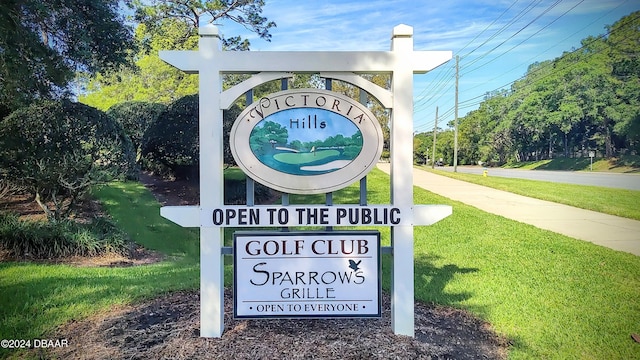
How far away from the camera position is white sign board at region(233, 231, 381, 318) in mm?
2443

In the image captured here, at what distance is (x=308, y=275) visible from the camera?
245cm

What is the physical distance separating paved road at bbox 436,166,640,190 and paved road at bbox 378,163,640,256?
0.42 meters

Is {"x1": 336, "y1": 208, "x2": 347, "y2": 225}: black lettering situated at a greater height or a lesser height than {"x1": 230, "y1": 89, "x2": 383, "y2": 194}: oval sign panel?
lesser

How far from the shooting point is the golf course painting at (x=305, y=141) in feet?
7.79

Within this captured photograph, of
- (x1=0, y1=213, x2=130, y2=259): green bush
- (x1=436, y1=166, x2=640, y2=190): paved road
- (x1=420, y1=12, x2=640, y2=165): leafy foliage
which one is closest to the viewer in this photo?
(x1=420, y1=12, x2=640, y2=165): leafy foliage

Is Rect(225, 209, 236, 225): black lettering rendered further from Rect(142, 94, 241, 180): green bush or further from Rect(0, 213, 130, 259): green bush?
Rect(142, 94, 241, 180): green bush

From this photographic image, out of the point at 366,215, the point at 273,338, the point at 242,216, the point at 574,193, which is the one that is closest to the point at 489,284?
the point at 574,193

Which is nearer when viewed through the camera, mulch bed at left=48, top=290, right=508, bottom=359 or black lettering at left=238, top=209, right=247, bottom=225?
mulch bed at left=48, top=290, right=508, bottom=359

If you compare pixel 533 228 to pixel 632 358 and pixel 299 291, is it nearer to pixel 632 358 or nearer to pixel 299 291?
pixel 632 358

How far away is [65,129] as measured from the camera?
4.57 meters

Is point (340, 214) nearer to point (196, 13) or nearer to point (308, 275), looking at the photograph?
point (308, 275)

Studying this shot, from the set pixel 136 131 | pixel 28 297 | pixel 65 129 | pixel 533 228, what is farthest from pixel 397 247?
pixel 136 131

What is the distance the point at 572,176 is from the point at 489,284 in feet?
5.37

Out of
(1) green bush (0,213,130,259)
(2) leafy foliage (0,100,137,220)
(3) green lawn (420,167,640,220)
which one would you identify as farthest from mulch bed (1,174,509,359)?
(2) leafy foliage (0,100,137,220)
